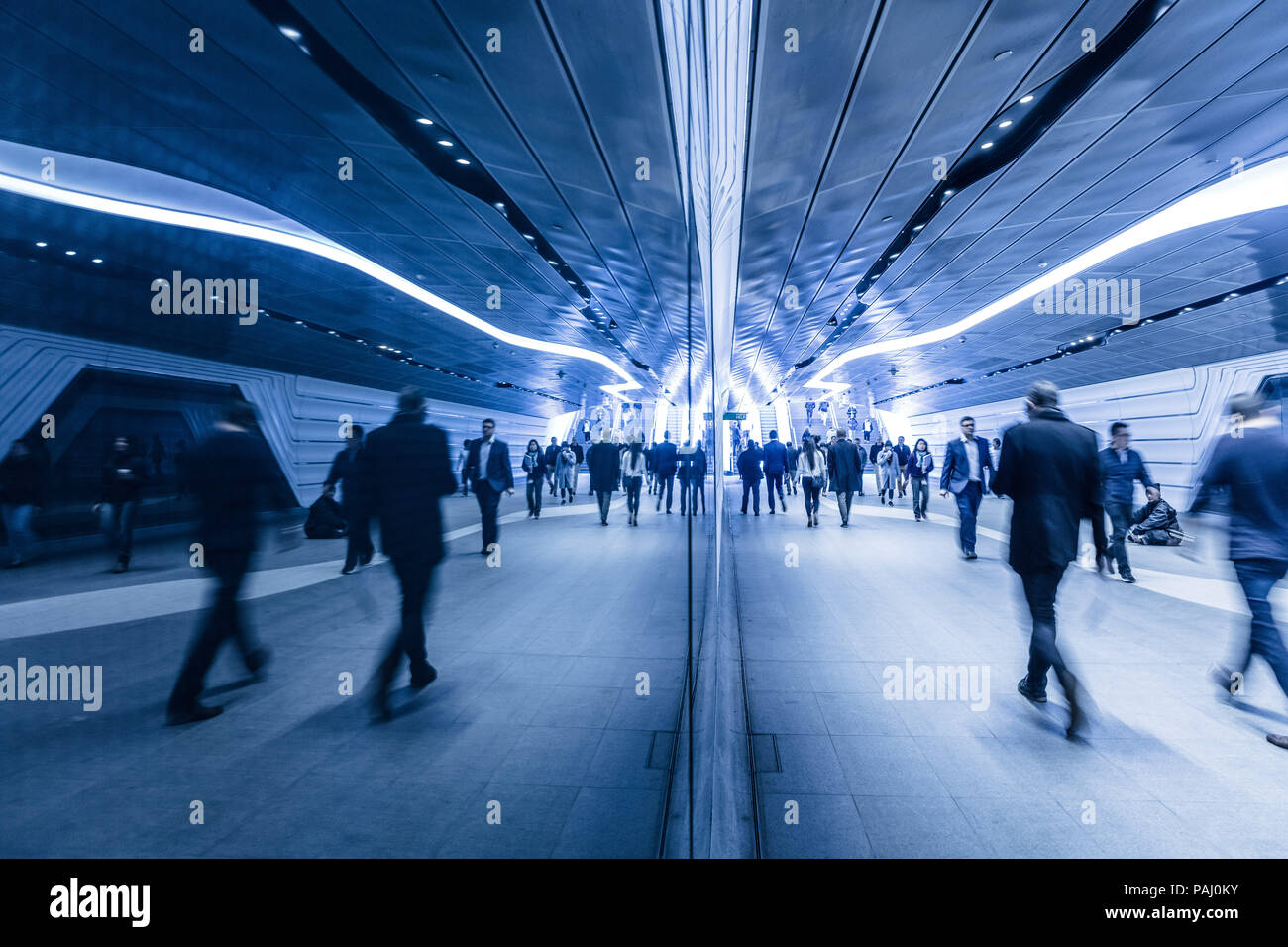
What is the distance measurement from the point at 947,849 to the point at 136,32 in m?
6.52

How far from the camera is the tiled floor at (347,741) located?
203 centimetres

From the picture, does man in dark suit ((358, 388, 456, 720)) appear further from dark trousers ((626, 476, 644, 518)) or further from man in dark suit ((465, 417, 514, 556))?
dark trousers ((626, 476, 644, 518))

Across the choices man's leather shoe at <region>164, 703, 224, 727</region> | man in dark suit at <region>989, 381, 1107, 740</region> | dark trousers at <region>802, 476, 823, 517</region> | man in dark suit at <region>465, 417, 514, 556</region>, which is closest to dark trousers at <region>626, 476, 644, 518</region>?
dark trousers at <region>802, 476, 823, 517</region>

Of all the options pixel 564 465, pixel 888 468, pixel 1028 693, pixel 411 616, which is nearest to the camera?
pixel 411 616

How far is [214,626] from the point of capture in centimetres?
295

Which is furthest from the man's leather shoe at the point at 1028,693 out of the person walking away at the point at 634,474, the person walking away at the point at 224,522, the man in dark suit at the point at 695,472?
the person walking away at the point at 634,474

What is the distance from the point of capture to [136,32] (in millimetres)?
3643

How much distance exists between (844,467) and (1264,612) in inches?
311

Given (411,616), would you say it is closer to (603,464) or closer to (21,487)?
(21,487)

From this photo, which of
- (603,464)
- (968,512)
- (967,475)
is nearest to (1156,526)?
(968,512)

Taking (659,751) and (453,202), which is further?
(453,202)

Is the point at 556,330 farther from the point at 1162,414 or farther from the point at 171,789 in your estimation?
the point at 1162,414

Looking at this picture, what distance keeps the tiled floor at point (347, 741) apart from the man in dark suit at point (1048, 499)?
2270 mm
